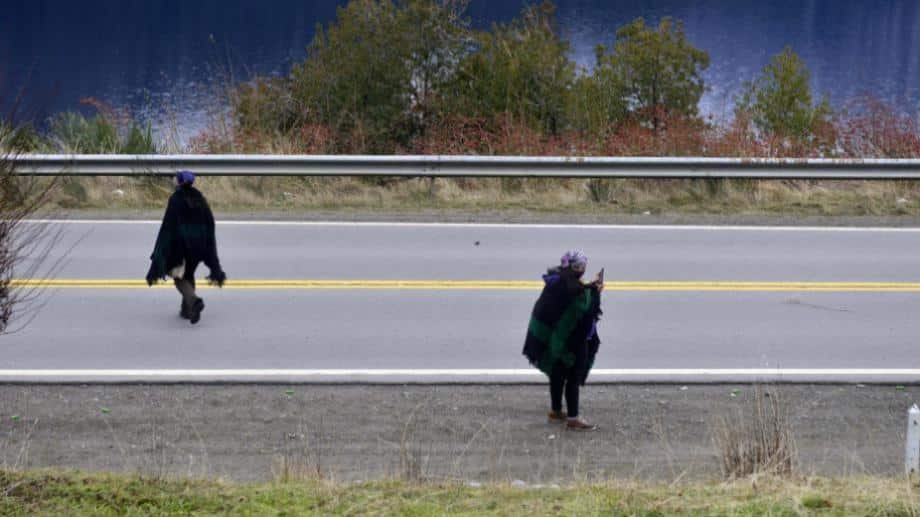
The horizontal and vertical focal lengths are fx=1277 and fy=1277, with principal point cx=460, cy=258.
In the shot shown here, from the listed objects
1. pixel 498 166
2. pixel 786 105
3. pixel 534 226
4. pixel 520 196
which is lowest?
pixel 534 226

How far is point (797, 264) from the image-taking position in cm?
1405

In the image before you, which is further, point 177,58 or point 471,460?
point 177,58

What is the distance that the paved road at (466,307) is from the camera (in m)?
10.8

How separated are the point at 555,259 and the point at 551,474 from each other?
6.07 m

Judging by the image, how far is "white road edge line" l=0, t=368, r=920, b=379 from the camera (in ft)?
33.7

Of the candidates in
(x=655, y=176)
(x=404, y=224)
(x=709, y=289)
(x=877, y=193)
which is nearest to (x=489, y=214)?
(x=404, y=224)

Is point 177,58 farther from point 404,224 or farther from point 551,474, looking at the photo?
point 551,474

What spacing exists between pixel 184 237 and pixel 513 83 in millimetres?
11735

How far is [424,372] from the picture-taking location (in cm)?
1037

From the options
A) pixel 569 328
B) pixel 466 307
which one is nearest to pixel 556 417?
pixel 569 328

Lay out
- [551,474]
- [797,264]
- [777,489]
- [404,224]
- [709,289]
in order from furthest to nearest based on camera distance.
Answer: [404,224] → [797,264] → [709,289] → [551,474] → [777,489]

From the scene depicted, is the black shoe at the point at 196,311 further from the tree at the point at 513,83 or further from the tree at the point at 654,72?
the tree at the point at 654,72

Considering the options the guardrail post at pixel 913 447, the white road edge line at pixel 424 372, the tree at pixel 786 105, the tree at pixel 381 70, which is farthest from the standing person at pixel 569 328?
the tree at pixel 786 105

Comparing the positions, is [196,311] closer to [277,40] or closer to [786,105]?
[786,105]
